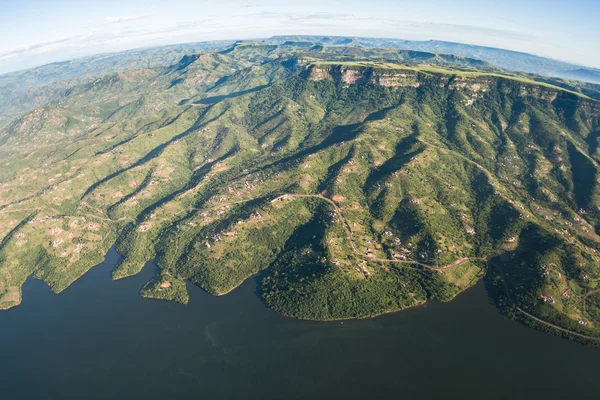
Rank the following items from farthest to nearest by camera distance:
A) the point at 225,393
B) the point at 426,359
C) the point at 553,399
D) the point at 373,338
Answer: the point at 373,338
the point at 426,359
the point at 225,393
the point at 553,399

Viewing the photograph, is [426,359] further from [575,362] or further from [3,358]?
[3,358]

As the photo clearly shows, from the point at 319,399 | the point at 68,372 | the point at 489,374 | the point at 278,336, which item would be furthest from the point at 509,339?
the point at 68,372

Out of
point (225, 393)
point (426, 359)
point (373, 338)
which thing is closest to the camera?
point (225, 393)

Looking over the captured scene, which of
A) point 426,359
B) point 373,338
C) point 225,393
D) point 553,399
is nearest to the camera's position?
point 553,399

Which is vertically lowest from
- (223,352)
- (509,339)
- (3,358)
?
(3,358)

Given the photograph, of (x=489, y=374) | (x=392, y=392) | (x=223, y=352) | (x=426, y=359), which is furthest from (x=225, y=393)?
(x=489, y=374)

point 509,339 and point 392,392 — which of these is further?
point 509,339

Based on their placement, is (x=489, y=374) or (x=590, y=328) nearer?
(x=489, y=374)

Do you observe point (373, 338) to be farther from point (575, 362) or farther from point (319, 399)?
point (575, 362)

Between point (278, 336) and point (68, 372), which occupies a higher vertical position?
point (278, 336)
